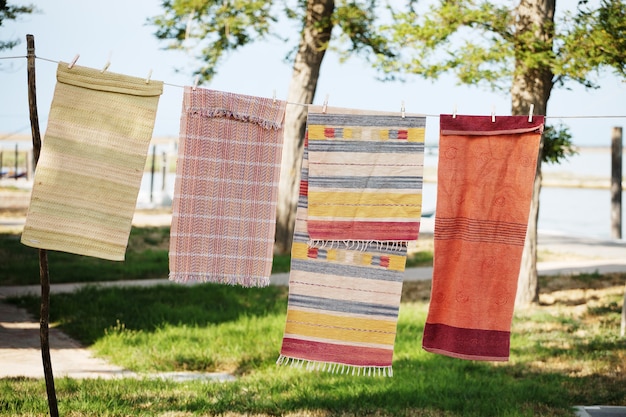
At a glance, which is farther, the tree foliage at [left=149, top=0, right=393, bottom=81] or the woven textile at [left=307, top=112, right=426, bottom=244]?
the tree foliage at [left=149, top=0, right=393, bottom=81]

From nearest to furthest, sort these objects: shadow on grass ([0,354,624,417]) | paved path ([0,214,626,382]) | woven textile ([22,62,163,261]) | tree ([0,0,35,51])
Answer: woven textile ([22,62,163,261]) → shadow on grass ([0,354,624,417]) → paved path ([0,214,626,382]) → tree ([0,0,35,51])

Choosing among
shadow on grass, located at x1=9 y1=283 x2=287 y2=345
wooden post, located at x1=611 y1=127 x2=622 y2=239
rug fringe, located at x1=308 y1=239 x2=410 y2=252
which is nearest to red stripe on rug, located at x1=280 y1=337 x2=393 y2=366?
rug fringe, located at x1=308 y1=239 x2=410 y2=252

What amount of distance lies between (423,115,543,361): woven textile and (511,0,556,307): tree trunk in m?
4.01

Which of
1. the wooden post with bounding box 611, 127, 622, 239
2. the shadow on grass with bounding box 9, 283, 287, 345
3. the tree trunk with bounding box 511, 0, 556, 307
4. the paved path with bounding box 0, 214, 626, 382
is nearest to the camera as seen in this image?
the paved path with bounding box 0, 214, 626, 382

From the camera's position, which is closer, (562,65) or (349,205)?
(349,205)

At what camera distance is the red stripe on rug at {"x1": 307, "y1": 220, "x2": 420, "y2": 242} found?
12.7 ft

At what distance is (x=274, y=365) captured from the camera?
605cm

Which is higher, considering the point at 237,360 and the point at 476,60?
the point at 476,60

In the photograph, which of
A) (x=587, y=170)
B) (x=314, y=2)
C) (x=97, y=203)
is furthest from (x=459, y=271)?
(x=587, y=170)

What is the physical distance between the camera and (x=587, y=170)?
137 ft

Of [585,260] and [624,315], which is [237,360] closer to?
[624,315]

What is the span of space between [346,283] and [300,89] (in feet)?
24.6

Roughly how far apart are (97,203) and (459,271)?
1.71m

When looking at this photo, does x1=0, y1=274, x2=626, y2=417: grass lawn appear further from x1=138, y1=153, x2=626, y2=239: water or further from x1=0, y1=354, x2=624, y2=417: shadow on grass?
x1=138, y1=153, x2=626, y2=239: water
